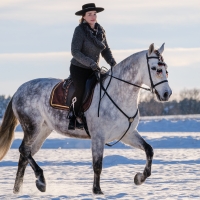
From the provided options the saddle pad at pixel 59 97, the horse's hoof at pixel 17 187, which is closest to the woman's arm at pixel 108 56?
the saddle pad at pixel 59 97

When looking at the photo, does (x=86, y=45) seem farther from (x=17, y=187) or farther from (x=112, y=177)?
(x=112, y=177)

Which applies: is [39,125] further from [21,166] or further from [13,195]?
[13,195]

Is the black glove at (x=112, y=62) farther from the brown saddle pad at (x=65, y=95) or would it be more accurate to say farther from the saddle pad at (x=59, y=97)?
the saddle pad at (x=59, y=97)

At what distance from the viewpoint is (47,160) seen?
14.0 metres

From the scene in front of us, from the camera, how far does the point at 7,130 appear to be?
9430 mm

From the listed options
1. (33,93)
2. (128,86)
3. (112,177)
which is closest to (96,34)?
(128,86)

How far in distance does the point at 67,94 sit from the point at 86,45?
2.58 feet

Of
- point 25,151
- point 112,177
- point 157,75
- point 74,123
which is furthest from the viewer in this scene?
point 112,177

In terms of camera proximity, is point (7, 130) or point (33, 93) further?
point (7, 130)

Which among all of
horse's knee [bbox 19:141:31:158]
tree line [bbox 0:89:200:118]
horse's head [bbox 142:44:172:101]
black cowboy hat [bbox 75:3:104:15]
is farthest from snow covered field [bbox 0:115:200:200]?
tree line [bbox 0:89:200:118]

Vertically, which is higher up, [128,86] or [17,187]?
[128,86]

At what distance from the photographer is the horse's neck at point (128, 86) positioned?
7.70 metres

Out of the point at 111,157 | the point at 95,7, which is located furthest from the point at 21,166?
the point at 111,157

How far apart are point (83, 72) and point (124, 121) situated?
0.97 metres
